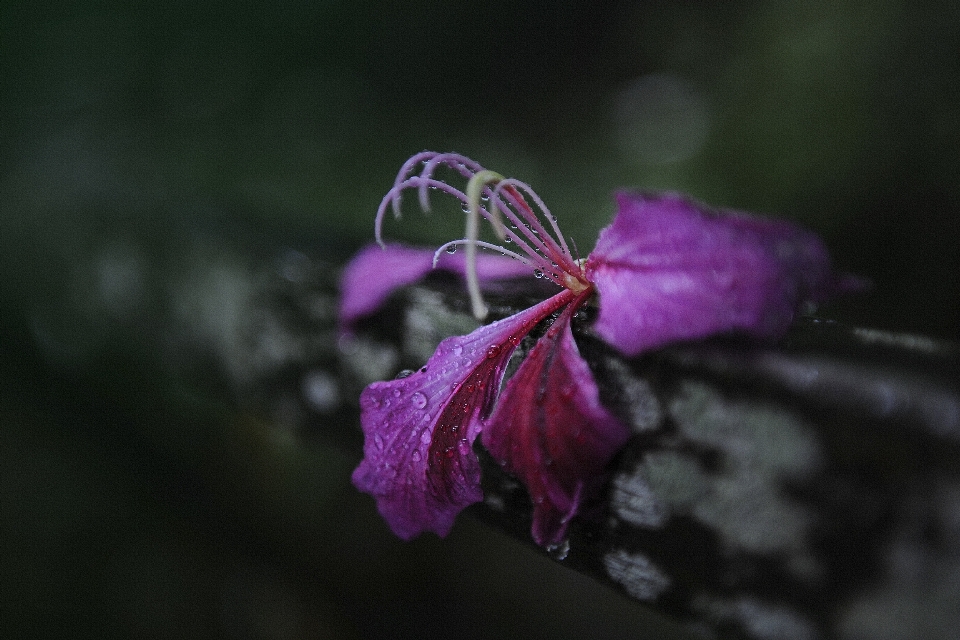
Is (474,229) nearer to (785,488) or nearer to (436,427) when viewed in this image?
(436,427)

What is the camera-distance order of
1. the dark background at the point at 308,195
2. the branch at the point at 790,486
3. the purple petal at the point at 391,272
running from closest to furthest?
1. the branch at the point at 790,486
2. the purple petal at the point at 391,272
3. the dark background at the point at 308,195

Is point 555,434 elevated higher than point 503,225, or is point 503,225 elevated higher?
point 503,225

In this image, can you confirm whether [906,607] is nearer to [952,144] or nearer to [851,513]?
[851,513]

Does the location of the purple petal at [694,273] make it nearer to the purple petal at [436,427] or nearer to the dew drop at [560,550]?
the purple petal at [436,427]

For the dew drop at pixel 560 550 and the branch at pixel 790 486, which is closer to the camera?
the branch at pixel 790 486

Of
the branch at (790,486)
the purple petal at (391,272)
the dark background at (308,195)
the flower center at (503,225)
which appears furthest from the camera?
the dark background at (308,195)

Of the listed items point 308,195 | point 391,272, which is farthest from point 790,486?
point 308,195

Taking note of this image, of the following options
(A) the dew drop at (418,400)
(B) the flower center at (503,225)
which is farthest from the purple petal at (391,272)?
(A) the dew drop at (418,400)
